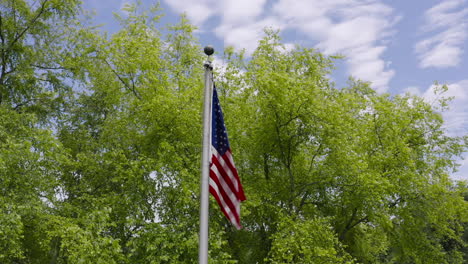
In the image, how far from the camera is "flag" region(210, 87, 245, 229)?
775cm

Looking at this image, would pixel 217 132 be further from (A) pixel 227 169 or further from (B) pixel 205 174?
(B) pixel 205 174

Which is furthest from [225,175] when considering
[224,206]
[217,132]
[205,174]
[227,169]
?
[217,132]

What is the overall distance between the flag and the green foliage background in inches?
225

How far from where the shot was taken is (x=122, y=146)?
19.2 m

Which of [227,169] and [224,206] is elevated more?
[227,169]

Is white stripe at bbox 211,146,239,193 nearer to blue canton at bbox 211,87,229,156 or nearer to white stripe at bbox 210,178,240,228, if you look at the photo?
blue canton at bbox 211,87,229,156

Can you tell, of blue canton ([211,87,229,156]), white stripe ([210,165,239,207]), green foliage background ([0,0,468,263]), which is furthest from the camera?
green foliage background ([0,0,468,263])

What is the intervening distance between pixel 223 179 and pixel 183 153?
8194 mm

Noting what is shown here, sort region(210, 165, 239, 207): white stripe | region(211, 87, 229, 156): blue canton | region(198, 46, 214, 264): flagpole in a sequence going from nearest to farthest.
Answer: region(198, 46, 214, 264): flagpole, region(210, 165, 239, 207): white stripe, region(211, 87, 229, 156): blue canton

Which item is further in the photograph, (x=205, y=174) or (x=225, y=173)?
(x=225, y=173)

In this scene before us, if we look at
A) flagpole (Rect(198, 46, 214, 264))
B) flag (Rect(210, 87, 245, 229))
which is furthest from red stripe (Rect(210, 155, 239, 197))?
flagpole (Rect(198, 46, 214, 264))

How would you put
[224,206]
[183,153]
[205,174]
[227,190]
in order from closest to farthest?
[205,174] < [224,206] < [227,190] < [183,153]

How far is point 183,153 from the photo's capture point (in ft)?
52.4

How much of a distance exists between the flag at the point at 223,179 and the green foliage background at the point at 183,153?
572cm
